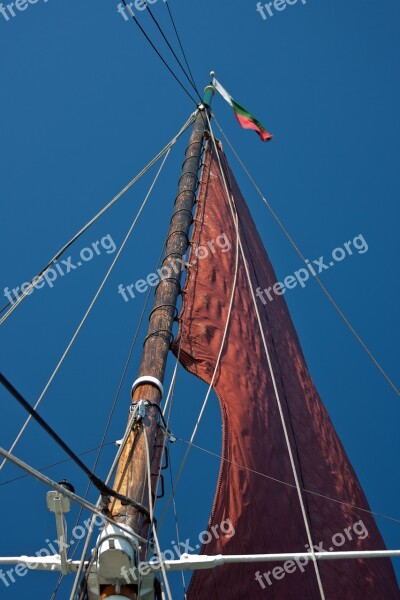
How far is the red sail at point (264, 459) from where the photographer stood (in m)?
4.06

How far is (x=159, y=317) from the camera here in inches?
210

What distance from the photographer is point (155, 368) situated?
15.7 feet

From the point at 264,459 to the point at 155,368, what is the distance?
3.43 ft

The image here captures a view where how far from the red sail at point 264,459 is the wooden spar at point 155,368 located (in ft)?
0.89

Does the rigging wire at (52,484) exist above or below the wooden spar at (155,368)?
below

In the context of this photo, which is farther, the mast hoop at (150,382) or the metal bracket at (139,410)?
the mast hoop at (150,382)

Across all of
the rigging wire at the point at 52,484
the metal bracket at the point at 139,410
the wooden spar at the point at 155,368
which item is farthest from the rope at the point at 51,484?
the metal bracket at the point at 139,410

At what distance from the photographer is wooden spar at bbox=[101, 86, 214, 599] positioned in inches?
143

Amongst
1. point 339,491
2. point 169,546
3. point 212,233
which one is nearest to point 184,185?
point 212,233

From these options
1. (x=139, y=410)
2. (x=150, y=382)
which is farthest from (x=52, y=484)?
(x=150, y=382)

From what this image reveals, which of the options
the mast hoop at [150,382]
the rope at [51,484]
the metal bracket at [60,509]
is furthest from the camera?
the mast hoop at [150,382]

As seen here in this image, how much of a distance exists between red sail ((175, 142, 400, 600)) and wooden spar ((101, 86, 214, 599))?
0.89 ft

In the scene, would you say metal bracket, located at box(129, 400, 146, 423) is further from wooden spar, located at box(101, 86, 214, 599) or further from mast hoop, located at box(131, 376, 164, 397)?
mast hoop, located at box(131, 376, 164, 397)

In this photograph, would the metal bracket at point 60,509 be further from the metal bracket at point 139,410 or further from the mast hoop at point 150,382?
the mast hoop at point 150,382
